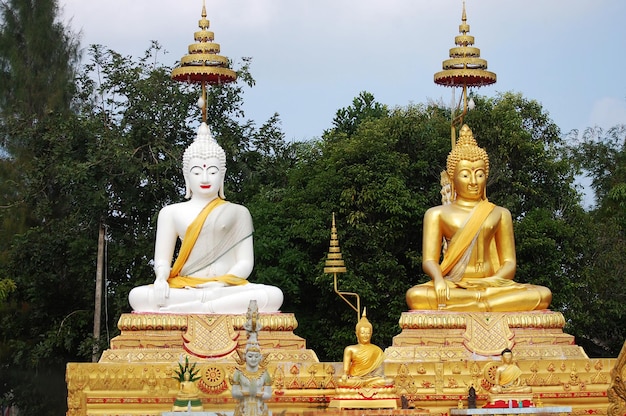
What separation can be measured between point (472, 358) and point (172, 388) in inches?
136

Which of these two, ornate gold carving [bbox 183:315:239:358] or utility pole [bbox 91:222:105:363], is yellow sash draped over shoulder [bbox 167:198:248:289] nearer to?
ornate gold carving [bbox 183:315:239:358]

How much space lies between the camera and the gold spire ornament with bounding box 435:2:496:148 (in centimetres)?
1673

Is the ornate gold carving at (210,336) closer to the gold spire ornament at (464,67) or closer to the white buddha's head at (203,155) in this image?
the white buddha's head at (203,155)

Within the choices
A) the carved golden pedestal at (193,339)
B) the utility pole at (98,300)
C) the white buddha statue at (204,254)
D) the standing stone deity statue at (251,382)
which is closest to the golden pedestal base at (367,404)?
the carved golden pedestal at (193,339)

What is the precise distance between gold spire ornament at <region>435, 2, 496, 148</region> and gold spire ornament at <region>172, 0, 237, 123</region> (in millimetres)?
2856

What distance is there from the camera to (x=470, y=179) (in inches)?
622

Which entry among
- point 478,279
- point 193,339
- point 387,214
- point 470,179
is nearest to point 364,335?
point 193,339

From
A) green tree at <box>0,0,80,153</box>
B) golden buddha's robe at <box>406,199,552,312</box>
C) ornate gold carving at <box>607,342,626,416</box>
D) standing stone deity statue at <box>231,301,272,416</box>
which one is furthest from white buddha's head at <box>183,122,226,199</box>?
green tree at <box>0,0,80,153</box>

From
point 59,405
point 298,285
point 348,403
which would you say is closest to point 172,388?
point 348,403

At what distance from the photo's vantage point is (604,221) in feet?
80.6

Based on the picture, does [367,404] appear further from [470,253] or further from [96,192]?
[96,192]

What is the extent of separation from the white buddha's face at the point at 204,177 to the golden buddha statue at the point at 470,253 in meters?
2.66

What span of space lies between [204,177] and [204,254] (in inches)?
37.5

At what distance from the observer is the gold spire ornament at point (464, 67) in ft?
54.9
